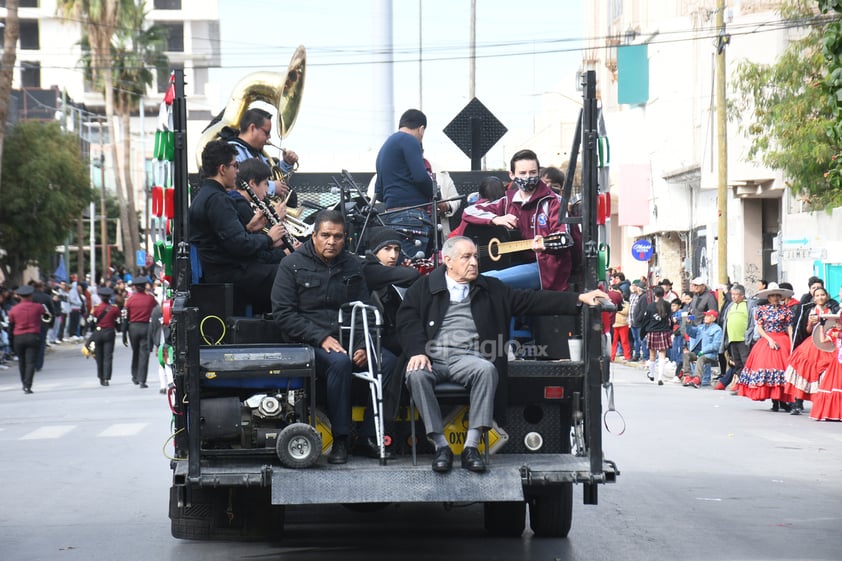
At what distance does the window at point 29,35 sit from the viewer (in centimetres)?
10694

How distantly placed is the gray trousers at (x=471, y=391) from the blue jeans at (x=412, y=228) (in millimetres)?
2578

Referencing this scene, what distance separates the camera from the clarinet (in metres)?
9.78

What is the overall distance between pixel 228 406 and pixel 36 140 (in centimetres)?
4036

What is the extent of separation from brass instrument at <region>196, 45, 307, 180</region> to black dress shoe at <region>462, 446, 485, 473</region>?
3.81 metres

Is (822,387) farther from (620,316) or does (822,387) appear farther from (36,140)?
(36,140)

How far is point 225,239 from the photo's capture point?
9.12m

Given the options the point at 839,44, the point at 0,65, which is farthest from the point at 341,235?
the point at 0,65

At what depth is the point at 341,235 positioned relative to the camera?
28.8 feet

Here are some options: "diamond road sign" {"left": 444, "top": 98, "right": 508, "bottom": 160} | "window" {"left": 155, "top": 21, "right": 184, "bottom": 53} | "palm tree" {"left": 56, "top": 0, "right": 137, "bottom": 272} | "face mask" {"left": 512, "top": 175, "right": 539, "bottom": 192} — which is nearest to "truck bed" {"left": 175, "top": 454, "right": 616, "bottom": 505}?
"face mask" {"left": 512, "top": 175, "right": 539, "bottom": 192}

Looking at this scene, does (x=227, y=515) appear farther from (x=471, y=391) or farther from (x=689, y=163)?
(x=689, y=163)

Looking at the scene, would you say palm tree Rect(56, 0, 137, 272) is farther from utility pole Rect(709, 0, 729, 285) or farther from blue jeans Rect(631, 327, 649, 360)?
utility pole Rect(709, 0, 729, 285)

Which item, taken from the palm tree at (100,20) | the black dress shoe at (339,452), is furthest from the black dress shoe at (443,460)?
the palm tree at (100,20)

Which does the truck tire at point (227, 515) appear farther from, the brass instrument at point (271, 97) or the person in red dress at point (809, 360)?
the person in red dress at point (809, 360)

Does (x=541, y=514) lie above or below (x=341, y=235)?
below
